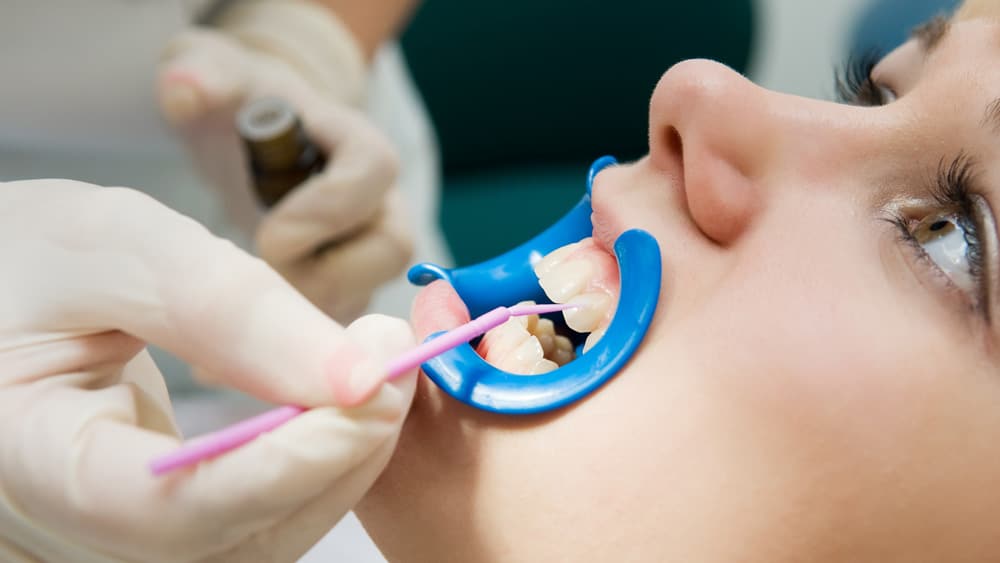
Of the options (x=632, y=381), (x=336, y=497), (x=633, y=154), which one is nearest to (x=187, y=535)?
(x=336, y=497)

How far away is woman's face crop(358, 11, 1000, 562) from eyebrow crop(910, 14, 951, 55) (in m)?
0.08

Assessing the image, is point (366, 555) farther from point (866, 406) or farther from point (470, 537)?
point (866, 406)

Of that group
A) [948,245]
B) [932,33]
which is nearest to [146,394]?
[948,245]

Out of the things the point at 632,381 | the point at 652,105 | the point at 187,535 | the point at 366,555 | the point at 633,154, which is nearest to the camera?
the point at 187,535

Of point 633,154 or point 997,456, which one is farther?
point 633,154

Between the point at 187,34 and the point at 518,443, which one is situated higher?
the point at 518,443

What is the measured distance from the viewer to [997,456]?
1.99 ft

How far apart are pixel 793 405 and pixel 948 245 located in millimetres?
182

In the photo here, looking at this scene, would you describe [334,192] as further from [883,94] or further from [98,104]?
[883,94]

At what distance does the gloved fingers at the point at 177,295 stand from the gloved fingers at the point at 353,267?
60 centimetres

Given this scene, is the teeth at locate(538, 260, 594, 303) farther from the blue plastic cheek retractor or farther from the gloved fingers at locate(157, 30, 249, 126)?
the gloved fingers at locate(157, 30, 249, 126)

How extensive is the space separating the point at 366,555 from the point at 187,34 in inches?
31.3

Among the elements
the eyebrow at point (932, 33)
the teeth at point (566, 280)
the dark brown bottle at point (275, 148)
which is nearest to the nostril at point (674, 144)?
the teeth at point (566, 280)

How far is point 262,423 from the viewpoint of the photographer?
0.52 metres
